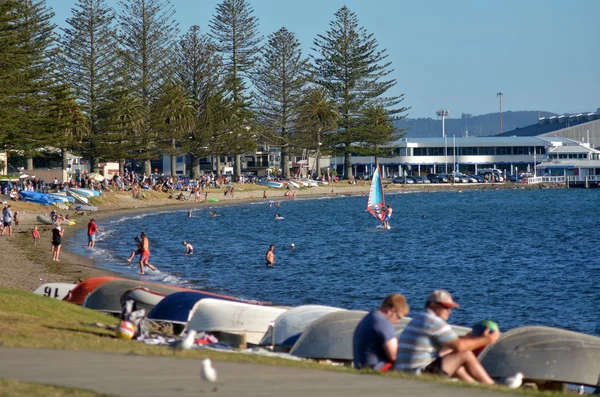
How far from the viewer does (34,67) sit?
5944 cm

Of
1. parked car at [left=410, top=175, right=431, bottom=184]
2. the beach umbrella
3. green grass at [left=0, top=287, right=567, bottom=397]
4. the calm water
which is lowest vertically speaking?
the calm water

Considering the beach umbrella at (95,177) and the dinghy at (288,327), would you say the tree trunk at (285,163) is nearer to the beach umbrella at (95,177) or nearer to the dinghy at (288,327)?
the beach umbrella at (95,177)

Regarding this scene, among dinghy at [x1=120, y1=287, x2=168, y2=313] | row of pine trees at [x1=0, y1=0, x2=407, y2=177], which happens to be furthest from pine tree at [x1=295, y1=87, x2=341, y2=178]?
dinghy at [x1=120, y1=287, x2=168, y2=313]

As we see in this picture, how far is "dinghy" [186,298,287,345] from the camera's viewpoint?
1327 centimetres

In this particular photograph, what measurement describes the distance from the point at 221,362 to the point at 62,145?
56296 millimetres

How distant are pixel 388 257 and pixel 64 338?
2593cm

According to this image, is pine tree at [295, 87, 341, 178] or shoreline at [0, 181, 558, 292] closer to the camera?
shoreline at [0, 181, 558, 292]

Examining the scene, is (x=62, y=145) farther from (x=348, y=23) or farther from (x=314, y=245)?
(x=348, y=23)

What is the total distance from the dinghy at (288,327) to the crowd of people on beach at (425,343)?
175 inches

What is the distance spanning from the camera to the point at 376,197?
163 ft

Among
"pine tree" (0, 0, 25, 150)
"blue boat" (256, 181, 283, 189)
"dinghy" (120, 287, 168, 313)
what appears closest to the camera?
"dinghy" (120, 287, 168, 313)

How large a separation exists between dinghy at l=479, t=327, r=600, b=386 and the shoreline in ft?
41.1

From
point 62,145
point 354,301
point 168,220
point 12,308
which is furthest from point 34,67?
point 12,308

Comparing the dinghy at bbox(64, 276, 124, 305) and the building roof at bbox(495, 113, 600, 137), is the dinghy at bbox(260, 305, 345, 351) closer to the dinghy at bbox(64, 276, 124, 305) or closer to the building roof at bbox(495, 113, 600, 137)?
the dinghy at bbox(64, 276, 124, 305)
